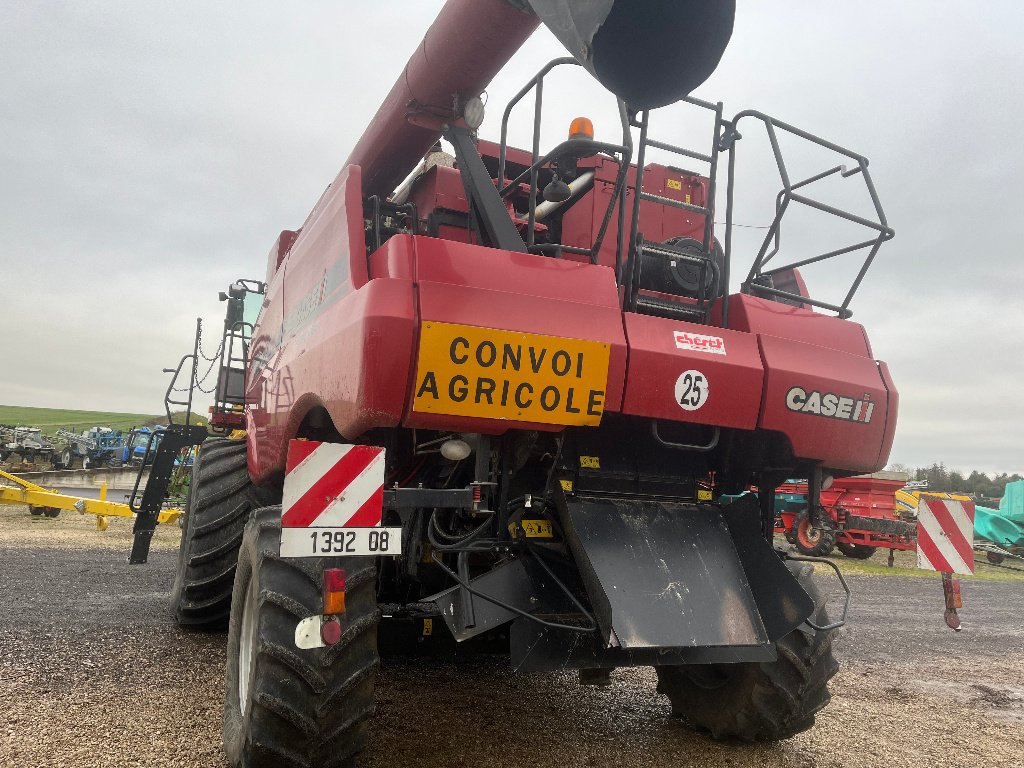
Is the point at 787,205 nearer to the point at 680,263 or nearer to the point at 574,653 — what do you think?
the point at 680,263

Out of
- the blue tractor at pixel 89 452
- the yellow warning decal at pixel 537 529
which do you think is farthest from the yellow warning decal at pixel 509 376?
the blue tractor at pixel 89 452

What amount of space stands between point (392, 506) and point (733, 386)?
147 cm

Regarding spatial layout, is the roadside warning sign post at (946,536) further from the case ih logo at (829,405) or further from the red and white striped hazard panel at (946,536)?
the case ih logo at (829,405)

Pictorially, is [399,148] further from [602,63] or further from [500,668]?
[500,668]

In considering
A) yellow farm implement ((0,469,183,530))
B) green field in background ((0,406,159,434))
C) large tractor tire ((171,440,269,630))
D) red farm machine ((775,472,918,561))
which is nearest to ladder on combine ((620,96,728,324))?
large tractor tire ((171,440,269,630))

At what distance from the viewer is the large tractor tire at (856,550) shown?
17031 millimetres

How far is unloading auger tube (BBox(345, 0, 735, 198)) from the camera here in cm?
235

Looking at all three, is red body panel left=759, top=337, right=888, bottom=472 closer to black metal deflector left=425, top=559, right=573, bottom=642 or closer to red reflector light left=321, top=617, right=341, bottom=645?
black metal deflector left=425, top=559, right=573, bottom=642

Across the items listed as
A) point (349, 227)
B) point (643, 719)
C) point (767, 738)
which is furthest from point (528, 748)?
point (349, 227)

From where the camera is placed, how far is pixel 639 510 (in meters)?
3.35

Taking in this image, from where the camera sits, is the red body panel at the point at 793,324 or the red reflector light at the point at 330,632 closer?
the red reflector light at the point at 330,632

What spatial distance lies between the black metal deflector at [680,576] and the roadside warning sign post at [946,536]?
1.36m

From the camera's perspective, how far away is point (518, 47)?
330 centimetres

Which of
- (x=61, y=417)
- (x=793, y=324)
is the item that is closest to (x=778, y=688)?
(x=793, y=324)
